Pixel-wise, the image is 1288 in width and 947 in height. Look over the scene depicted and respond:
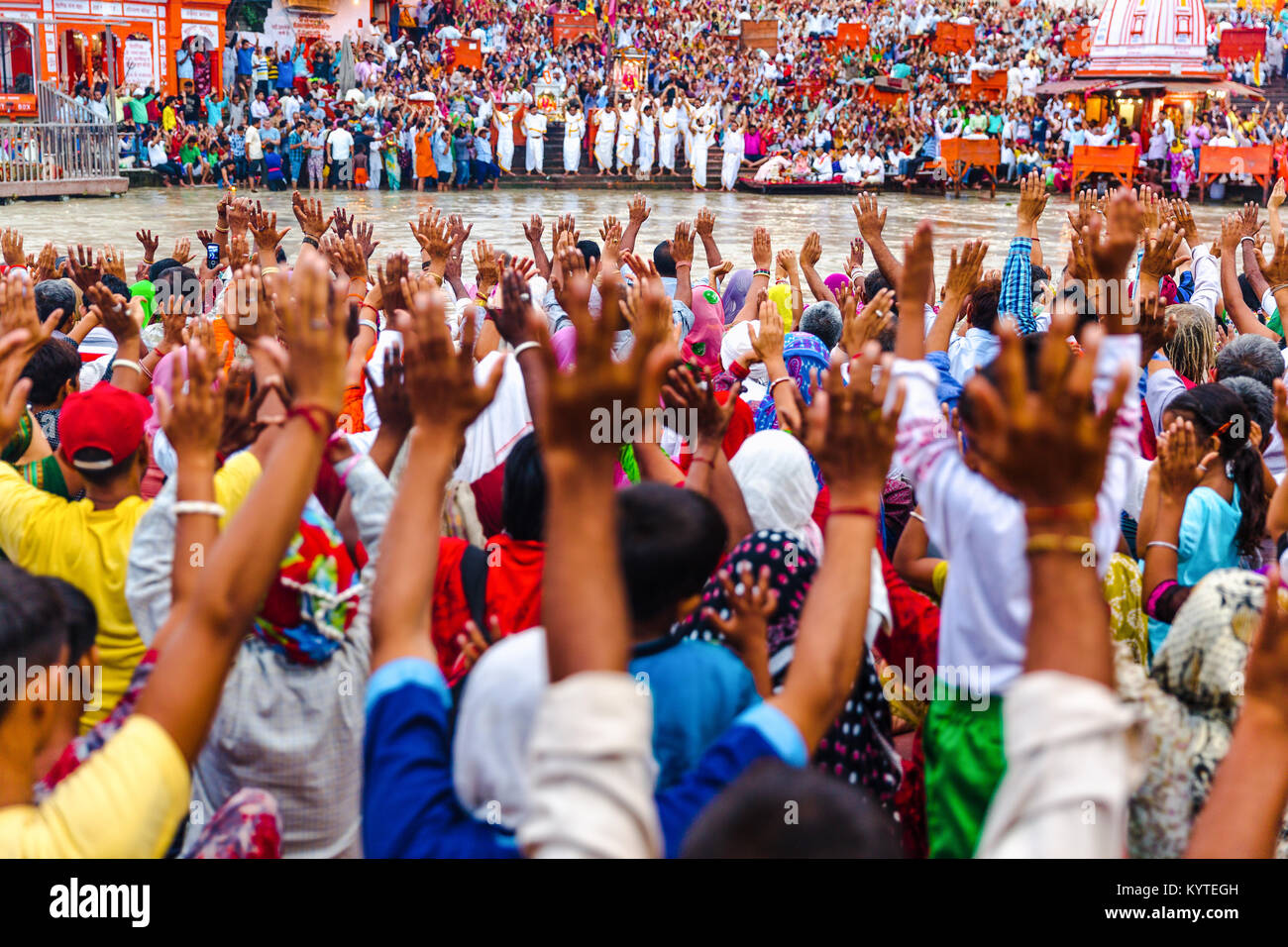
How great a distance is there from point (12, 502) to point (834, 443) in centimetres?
188

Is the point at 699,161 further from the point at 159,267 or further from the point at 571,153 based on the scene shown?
the point at 159,267

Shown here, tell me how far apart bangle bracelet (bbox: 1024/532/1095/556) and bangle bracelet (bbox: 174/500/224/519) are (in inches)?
53.3

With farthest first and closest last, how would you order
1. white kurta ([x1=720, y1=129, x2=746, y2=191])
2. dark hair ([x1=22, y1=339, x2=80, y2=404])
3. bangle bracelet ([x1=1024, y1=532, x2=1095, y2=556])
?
white kurta ([x1=720, y1=129, x2=746, y2=191]), dark hair ([x1=22, y1=339, x2=80, y2=404]), bangle bracelet ([x1=1024, y1=532, x2=1095, y2=556])

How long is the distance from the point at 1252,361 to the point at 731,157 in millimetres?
19734

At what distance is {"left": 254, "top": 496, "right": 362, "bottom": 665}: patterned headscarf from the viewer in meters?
2.21

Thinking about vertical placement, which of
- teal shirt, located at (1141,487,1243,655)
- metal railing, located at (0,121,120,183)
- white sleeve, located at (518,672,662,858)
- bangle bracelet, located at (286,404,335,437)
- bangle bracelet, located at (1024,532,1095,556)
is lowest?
teal shirt, located at (1141,487,1243,655)

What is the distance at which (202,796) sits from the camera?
238 cm

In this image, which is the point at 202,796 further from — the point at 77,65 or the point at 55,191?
the point at 77,65

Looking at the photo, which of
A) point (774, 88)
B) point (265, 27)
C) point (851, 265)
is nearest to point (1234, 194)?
point (774, 88)

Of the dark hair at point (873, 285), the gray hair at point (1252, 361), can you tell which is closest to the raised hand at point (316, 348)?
the gray hair at point (1252, 361)

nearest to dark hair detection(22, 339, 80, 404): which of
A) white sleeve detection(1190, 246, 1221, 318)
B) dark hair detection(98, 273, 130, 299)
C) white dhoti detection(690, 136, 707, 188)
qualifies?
dark hair detection(98, 273, 130, 299)

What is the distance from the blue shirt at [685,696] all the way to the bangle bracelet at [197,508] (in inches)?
30.3

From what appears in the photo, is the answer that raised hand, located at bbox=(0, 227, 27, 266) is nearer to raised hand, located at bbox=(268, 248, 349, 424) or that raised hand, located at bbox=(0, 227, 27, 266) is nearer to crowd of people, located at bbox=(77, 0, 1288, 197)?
raised hand, located at bbox=(268, 248, 349, 424)

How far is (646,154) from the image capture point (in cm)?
2398
